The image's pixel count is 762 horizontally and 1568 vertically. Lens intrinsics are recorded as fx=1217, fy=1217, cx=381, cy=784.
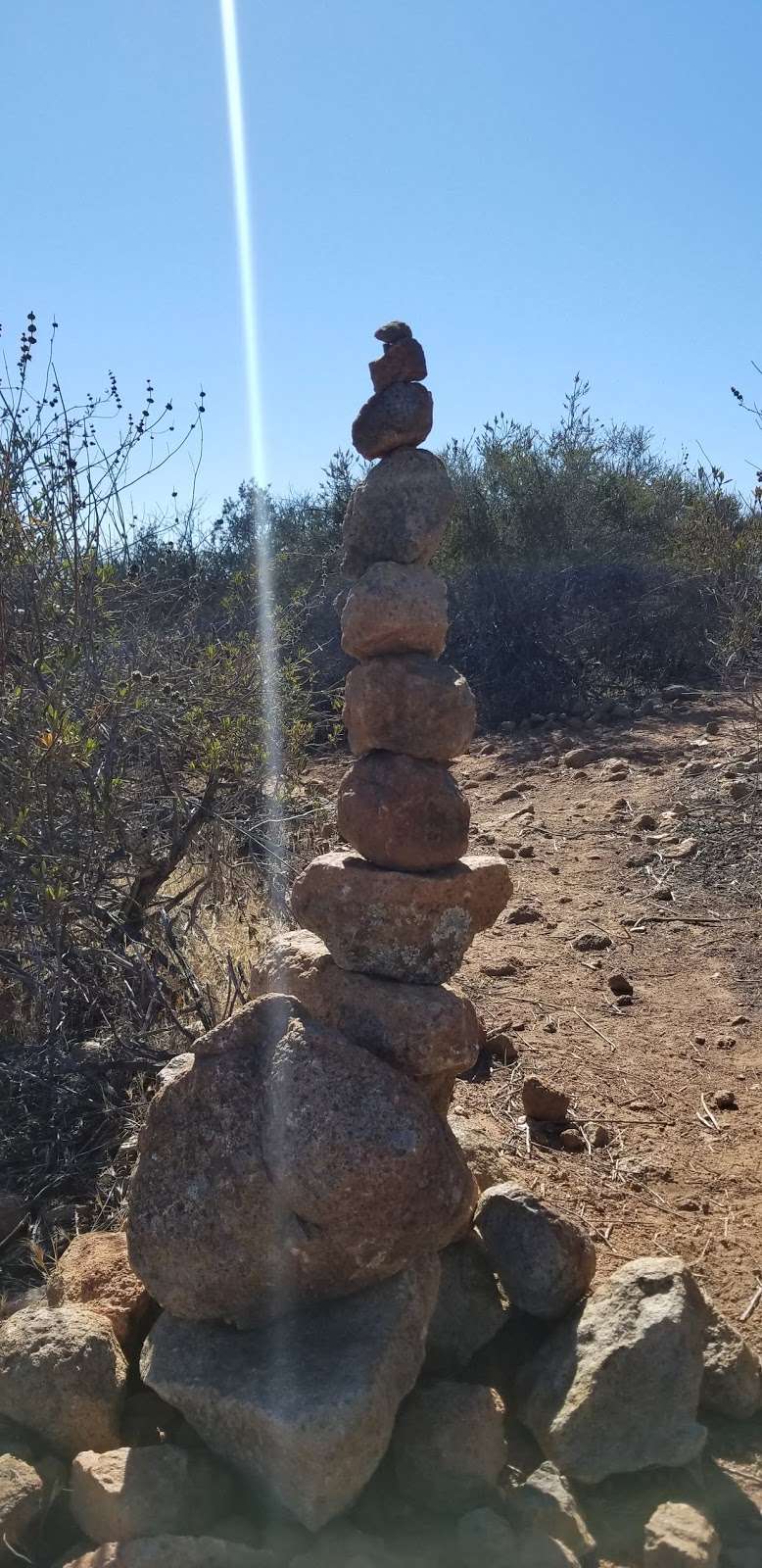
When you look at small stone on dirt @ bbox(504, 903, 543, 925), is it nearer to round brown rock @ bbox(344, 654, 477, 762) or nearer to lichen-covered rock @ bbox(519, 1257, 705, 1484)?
round brown rock @ bbox(344, 654, 477, 762)

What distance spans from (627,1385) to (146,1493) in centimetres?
103

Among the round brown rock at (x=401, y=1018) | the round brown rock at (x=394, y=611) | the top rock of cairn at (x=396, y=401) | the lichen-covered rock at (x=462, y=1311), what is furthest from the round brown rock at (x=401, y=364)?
the lichen-covered rock at (x=462, y=1311)

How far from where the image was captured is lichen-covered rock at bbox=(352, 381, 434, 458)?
3.11 m

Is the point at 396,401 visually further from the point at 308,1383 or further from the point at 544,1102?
the point at 544,1102

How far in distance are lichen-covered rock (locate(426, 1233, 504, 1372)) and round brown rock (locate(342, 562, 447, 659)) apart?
1.56m

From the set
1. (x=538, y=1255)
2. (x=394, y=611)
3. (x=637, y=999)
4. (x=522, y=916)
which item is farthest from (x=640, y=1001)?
(x=394, y=611)

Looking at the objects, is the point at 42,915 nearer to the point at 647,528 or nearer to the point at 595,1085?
the point at 595,1085

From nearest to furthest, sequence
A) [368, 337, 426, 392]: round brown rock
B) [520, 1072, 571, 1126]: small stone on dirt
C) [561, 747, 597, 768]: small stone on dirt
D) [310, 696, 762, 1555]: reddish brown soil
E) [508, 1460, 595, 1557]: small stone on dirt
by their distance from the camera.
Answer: [508, 1460, 595, 1557]: small stone on dirt, [368, 337, 426, 392]: round brown rock, [310, 696, 762, 1555]: reddish brown soil, [520, 1072, 571, 1126]: small stone on dirt, [561, 747, 597, 768]: small stone on dirt

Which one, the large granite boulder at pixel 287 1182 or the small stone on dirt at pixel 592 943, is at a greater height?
the large granite boulder at pixel 287 1182

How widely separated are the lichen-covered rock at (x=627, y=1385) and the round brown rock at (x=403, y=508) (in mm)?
1855

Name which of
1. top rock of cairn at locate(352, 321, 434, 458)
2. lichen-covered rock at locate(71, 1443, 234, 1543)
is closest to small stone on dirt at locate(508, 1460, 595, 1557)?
lichen-covered rock at locate(71, 1443, 234, 1543)

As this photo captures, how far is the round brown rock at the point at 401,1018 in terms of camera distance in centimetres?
291

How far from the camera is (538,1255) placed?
9.67ft

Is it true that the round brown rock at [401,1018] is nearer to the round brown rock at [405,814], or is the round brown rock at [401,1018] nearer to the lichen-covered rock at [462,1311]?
the round brown rock at [405,814]
